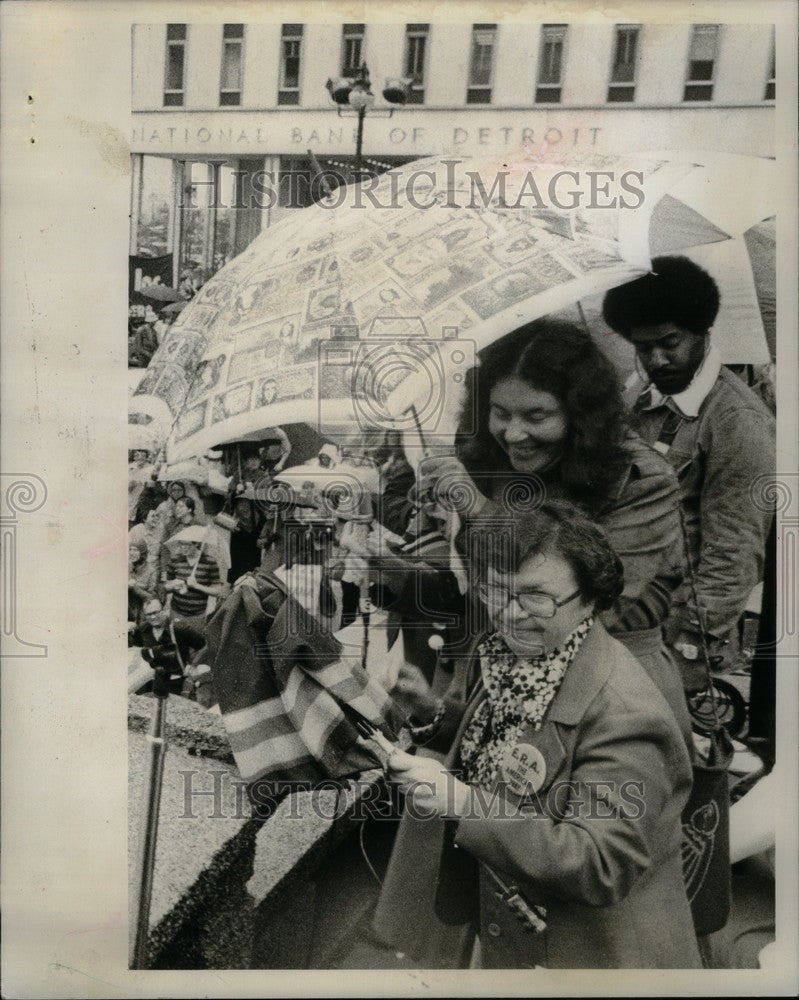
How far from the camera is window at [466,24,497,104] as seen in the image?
2.87 m

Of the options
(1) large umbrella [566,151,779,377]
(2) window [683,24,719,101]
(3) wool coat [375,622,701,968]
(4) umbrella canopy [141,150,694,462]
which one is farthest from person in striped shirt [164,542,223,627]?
(2) window [683,24,719,101]

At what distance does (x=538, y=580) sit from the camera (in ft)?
9.07

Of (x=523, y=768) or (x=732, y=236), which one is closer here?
(x=523, y=768)

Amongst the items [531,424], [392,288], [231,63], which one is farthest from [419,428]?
[231,63]

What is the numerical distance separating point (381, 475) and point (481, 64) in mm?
1327

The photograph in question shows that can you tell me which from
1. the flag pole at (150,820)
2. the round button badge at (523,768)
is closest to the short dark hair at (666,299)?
the round button badge at (523,768)

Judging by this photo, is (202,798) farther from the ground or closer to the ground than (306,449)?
closer to the ground

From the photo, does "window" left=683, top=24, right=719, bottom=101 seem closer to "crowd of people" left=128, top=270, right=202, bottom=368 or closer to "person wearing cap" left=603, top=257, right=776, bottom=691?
"person wearing cap" left=603, top=257, right=776, bottom=691

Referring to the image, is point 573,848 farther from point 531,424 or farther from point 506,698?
point 531,424

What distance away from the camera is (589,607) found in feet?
9.08

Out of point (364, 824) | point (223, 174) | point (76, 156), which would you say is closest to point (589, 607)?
point (364, 824)

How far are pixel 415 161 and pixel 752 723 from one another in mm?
2042

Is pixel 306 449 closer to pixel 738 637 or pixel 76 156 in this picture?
pixel 76 156

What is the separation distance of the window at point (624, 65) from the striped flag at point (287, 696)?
1856mm
